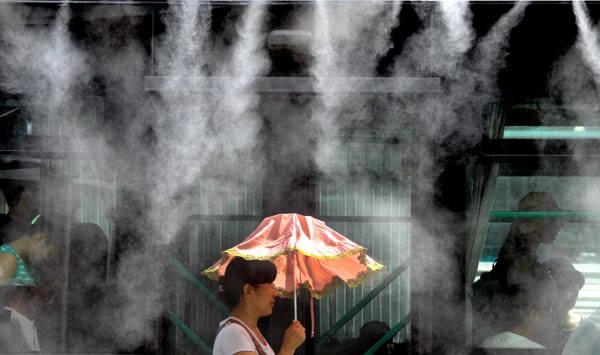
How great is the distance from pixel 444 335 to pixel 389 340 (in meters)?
0.36

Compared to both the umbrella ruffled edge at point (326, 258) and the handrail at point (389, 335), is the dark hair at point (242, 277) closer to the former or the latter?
the umbrella ruffled edge at point (326, 258)

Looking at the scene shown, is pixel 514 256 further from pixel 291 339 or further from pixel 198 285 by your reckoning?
pixel 198 285

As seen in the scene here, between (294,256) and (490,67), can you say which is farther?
(490,67)

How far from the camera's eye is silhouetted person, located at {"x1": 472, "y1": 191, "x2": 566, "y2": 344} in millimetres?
3828

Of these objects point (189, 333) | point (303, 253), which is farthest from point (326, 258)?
point (189, 333)

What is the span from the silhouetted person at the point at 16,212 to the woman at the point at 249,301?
1.89m

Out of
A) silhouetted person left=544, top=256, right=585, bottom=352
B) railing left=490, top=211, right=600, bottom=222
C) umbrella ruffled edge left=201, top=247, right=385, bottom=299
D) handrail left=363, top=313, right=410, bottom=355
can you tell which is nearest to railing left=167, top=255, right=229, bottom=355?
umbrella ruffled edge left=201, top=247, right=385, bottom=299

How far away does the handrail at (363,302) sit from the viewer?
3850 mm

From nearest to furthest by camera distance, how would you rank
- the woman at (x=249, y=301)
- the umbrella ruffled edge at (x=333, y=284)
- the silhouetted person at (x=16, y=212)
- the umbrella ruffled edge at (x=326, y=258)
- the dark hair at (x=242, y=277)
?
the woman at (x=249, y=301) < the dark hair at (x=242, y=277) < the umbrella ruffled edge at (x=326, y=258) < the umbrella ruffled edge at (x=333, y=284) < the silhouetted person at (x=16, y=212)

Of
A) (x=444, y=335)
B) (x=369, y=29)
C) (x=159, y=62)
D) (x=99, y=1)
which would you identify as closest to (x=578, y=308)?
(x=444, y=335)

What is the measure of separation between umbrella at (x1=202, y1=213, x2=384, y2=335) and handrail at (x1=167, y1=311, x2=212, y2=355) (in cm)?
81

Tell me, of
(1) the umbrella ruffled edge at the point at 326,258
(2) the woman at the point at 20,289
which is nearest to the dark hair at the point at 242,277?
(1) the umbrella ruffled edge at the point at 326,258

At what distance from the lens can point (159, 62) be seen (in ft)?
13.0

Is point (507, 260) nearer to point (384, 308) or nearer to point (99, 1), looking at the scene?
point (384, 308)
